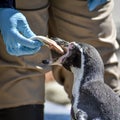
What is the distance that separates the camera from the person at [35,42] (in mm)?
3131

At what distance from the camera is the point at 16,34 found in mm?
3078

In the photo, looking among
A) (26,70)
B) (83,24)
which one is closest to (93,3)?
(83,24)

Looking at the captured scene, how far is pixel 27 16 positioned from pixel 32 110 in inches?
17.3

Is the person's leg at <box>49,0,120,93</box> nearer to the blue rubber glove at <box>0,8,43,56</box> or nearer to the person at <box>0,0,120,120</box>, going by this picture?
the person at <box>0,0,120,120</box>

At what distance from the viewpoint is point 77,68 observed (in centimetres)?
314

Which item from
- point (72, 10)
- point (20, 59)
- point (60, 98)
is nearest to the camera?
point (20, 59)

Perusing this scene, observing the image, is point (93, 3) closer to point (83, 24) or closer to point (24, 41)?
point (83, 24)

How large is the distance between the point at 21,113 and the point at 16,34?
52cm

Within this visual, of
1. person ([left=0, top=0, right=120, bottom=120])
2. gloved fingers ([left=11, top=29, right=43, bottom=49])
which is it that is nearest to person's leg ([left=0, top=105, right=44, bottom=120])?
person ([left=0, top=0, right=120, bottom=120])

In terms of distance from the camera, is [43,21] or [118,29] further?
[118,29]

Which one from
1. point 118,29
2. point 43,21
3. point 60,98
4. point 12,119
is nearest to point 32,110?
point 12,119

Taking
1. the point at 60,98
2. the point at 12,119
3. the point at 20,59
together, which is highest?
the point at 20,59

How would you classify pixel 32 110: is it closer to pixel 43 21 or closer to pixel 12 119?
pixel 12 119

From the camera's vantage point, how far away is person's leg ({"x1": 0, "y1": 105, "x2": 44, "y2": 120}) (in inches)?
136
